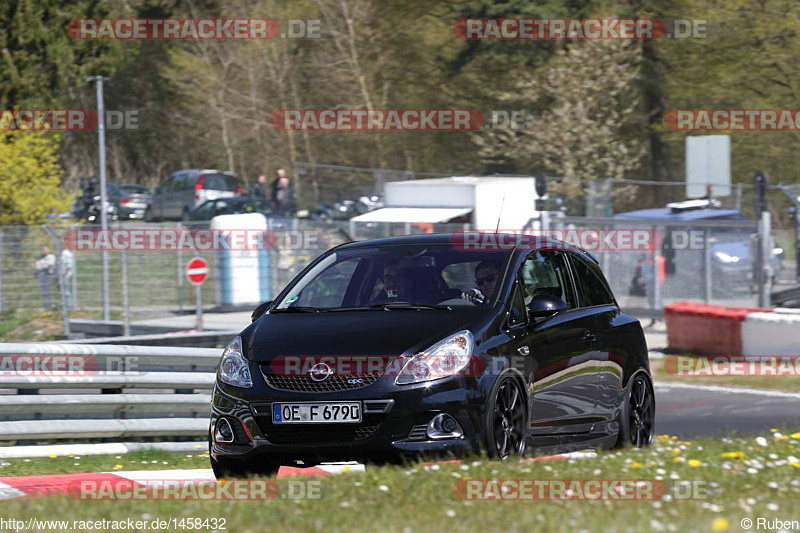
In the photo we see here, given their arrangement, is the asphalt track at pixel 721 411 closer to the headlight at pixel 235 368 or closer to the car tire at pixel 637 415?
the car tire at pixel 637 415

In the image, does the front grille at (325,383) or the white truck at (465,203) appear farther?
the white truck at (465,203)

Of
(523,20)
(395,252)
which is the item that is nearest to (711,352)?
(395,252)

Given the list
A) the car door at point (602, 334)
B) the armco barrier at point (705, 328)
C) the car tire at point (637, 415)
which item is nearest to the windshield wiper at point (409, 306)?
the car door at point (602, 334)

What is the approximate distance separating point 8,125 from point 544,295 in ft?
109

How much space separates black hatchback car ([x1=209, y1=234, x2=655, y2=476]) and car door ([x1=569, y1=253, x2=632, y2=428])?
2 centimetres

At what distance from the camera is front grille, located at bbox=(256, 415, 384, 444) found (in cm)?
741

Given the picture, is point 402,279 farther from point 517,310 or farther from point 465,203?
point 465,203

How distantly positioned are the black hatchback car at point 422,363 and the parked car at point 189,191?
141 ft

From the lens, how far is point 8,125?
39344 millimetres

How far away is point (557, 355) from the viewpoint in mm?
8531

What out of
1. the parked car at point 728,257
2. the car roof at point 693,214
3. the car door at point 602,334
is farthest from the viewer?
the car roof at point 693,214

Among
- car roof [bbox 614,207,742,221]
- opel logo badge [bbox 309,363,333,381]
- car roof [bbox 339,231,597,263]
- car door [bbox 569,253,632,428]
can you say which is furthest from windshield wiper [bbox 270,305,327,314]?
car roof [bbox 614,207,742,221]

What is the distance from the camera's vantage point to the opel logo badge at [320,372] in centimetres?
750

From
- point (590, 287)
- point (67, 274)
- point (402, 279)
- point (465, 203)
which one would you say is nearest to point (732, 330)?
point (465, 203)
